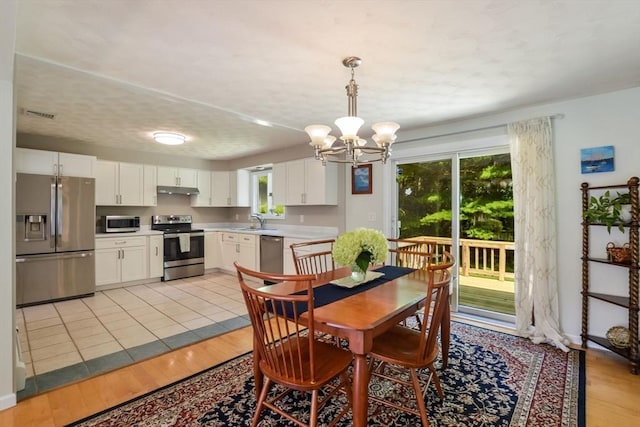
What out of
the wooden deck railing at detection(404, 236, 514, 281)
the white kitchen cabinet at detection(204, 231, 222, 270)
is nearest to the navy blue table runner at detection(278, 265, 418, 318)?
the wooden deck railing at detection(404, 236, 514, 281)

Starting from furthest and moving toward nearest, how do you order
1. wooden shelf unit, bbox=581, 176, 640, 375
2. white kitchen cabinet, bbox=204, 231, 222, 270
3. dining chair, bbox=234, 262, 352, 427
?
1. white kitchen cabinet, bbox=204, 231, 222, 270
2. wooden shelf unit, bbox=581, 176, 640, 375
3. dining chair, bbox=234, 262, 352, 427

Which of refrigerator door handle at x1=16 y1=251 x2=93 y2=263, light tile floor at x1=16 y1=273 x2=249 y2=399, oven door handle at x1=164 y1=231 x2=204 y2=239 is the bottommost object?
light tile floor at x1=16 y1=273 x2=249 y2=399

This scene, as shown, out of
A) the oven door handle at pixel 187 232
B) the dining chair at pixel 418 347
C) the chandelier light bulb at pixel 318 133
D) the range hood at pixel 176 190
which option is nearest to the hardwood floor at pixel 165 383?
the dining chair at pixel 418 347

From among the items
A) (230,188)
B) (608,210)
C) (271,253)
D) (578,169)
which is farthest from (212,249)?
(608,210)

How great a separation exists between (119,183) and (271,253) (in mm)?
2803

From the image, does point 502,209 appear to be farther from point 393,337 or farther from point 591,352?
point 393,337

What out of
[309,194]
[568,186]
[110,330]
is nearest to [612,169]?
[568,186]

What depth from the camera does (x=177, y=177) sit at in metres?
5.80

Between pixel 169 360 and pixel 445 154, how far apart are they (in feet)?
12.0

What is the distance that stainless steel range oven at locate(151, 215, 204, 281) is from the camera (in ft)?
17.4

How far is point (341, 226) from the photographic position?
4.66 meters

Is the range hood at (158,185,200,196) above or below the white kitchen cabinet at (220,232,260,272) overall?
above

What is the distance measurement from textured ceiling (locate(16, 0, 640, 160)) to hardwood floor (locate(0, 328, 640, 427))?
2.35m

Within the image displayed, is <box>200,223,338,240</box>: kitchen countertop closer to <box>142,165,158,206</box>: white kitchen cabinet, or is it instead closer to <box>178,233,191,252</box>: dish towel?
<box>178,233,191,252</box>: dish towel
